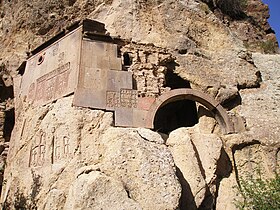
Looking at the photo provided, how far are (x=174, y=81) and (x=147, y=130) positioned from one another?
9.69ft

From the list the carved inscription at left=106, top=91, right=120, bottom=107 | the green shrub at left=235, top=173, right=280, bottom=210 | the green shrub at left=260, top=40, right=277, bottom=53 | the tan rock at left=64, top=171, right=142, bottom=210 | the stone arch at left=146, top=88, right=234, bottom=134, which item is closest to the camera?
the tan rock at left=64, top=171, right=142, bottom=210

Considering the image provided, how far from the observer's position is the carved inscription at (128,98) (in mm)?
7730

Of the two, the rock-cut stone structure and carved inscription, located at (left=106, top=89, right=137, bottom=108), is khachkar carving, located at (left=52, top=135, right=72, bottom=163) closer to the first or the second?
the rock-cut stone structure

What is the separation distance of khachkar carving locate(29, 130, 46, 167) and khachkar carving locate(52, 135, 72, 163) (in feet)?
1.19

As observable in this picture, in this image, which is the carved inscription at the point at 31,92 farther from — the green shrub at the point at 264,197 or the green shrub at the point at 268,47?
the green shrub at the point at 268,47

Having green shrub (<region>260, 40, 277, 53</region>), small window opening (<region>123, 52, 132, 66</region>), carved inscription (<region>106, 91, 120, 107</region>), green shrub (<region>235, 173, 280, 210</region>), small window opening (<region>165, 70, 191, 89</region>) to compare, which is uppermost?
green shrub (<region>260, 40, 277, 53</region>)

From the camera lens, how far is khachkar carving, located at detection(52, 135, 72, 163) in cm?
704

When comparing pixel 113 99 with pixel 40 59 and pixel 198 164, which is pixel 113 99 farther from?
pixel 40 59

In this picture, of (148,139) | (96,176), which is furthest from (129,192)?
(148,139)

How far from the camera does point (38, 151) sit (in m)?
7.57

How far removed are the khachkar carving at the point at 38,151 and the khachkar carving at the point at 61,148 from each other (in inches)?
14.3

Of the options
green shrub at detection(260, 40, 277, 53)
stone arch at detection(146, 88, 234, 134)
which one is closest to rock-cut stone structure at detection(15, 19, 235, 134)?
stone arch at detection(146, 88, 234, 134)

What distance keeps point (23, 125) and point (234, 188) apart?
217 inches

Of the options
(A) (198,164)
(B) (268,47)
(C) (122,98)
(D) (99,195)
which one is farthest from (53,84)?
(B) (268,47)
